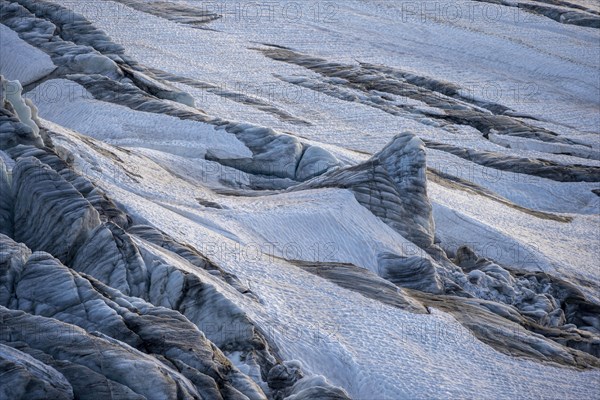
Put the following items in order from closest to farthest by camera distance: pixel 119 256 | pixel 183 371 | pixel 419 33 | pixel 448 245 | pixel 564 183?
pixel 183 371, pixel 119 256, pixel 448 245, pixel 564 183, pixel 419 33

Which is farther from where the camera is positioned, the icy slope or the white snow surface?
the white snow surface

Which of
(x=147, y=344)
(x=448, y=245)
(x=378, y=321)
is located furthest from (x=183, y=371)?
(x=448, y=245)

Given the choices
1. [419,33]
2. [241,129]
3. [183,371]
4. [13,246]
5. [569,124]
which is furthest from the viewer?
[419,33]

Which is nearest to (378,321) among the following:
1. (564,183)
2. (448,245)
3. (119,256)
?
(119,256)

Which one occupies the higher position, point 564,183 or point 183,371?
point 183,371

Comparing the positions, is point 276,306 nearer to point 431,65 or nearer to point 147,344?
point 147,344

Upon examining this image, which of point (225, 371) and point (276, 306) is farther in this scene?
point (276, 306)

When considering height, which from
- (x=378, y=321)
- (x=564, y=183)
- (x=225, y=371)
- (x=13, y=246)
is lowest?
(x=564, y=183)

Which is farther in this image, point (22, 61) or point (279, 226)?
point (22, 61)

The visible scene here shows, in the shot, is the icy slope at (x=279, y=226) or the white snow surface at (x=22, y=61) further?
the white snow surface at (x=22, y=61)

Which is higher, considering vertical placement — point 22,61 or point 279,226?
point 22,61
